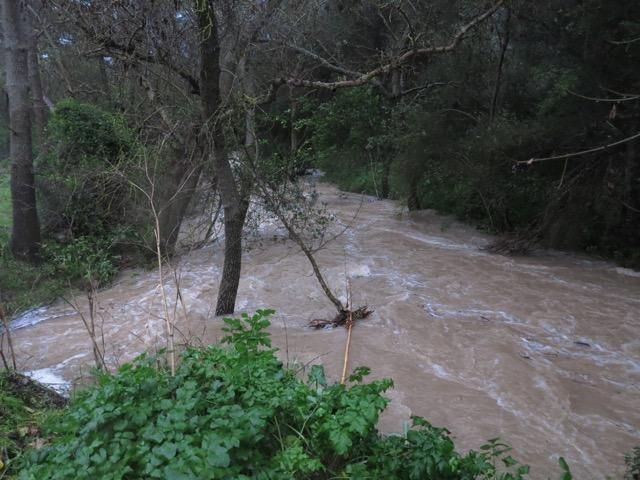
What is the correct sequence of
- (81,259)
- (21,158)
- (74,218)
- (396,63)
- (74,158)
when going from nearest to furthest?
(396,63) < (81,259) < (21,158) < (74,218) < (74,158)

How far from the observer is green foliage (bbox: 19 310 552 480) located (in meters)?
2.54

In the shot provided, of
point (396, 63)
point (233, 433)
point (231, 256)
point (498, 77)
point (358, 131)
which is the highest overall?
point (498, 77)

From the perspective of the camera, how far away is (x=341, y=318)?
7.82 m

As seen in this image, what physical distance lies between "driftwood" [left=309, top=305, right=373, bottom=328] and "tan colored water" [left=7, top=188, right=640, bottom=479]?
0.64 ft

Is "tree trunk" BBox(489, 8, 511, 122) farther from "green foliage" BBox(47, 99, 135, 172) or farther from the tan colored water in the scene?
"green foliage" BBox(47, 99, 135, 172)

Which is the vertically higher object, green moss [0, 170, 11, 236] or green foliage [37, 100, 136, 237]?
green foliage [37, 100, 136, 237]

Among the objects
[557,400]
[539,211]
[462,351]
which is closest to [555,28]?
[539,211]

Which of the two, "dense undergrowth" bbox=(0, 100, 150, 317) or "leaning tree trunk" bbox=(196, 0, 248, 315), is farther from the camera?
"dense undergrowth" bbox=(0, 100, 150, 317)

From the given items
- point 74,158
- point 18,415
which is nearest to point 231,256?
point 18,415

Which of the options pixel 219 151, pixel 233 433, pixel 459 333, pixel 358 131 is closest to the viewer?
pixel 233 433

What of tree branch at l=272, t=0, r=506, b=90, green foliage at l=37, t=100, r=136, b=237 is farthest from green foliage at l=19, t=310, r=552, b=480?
green foliage at l=37, t=100, r=136, b=237

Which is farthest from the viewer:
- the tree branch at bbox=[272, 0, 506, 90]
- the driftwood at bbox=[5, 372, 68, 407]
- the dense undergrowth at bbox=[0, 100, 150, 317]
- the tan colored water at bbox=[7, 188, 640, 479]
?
the dense undergrowth at bbox=[0, 100, 150, 317]

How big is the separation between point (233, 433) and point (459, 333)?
18.0 ft

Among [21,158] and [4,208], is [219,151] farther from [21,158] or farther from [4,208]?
[4,208]
